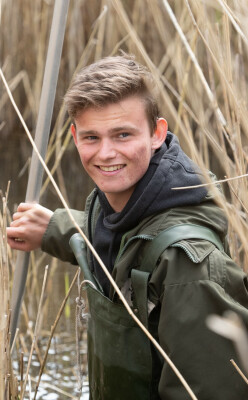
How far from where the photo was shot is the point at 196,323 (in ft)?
4.83

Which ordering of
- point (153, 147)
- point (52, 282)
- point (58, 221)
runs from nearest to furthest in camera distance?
point (153, 147), point (58, 221), point (52, 282)

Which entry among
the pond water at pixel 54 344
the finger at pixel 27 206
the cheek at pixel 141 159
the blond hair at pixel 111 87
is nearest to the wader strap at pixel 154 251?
the cheek at pixel 141 159

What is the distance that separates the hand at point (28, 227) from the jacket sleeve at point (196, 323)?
0.50 m

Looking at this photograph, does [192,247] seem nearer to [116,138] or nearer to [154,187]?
[154,187]

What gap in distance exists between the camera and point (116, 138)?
5.37 ft

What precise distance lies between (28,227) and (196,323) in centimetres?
63

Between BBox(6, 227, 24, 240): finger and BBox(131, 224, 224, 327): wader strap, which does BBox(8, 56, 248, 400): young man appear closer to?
BBox(131, 224, 224, 327): wader strap

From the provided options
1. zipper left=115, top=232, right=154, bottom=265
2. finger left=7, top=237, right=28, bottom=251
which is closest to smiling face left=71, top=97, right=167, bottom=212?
zipper left=115, top=232, right=154, bottom=265

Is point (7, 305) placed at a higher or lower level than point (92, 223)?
lower

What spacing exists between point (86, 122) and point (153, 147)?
16 cm

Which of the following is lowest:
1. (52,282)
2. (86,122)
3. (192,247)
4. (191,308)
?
(52,282)

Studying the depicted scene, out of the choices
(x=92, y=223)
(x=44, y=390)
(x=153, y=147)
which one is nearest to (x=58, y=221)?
A: (x=92, y=223)

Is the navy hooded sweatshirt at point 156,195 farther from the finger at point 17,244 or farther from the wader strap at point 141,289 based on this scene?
the finger at point 17,244

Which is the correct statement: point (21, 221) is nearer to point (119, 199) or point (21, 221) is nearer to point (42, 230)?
point (42, 230)
